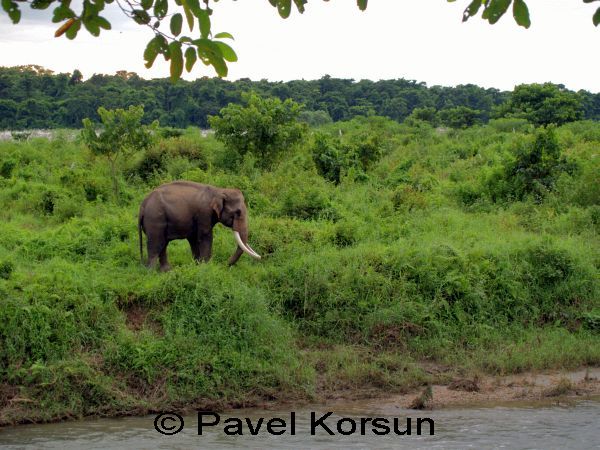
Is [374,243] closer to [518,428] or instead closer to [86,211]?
[518,428]

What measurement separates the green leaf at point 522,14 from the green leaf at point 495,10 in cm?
5

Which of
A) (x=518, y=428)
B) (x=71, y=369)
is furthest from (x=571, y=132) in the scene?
(x=71, y=369)

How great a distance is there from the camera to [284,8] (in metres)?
3.88

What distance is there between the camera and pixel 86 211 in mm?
14438

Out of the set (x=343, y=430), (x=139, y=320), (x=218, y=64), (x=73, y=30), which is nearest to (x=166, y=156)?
(x=139, y=320)

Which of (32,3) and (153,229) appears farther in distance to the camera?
(153,229)

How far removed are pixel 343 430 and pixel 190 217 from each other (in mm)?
4191

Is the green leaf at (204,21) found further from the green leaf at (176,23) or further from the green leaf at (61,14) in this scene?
the green leaf at (61,14)

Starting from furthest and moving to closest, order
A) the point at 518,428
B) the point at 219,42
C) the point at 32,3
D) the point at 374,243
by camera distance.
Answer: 1. the point at 374,243
2. the point at 518,428
3. the point at 32,3
4. the point at 219,42

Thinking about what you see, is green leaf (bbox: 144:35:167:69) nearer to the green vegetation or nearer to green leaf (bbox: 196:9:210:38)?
green leaf (bbox: 196:9:210:38)

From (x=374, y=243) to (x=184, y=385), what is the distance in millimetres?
4160

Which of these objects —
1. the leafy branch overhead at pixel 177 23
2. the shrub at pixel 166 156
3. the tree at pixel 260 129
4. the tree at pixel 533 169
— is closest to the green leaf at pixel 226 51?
the leafy branch overhead at pixel 177 23

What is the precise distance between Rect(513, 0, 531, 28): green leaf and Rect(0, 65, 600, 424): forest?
259 inches

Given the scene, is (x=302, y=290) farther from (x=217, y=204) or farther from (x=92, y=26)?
(x=92, y=26)
